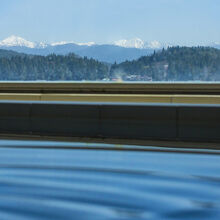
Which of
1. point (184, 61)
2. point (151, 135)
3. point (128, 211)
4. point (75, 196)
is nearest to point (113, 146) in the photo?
point (151, 135)

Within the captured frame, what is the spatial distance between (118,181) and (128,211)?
1820 mm

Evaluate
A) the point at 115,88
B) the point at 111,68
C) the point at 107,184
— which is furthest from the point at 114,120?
the point at 115,88

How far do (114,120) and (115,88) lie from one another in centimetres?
1015

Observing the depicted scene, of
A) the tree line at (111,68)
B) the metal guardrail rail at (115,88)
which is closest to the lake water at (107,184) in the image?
the tree line at (111,68)

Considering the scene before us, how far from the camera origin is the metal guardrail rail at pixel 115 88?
22538 mm

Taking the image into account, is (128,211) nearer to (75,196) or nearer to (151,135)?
(75,196)

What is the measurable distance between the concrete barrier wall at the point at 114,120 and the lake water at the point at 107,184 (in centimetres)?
143

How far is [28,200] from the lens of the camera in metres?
6.34

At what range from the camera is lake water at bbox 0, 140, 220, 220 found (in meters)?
5.84

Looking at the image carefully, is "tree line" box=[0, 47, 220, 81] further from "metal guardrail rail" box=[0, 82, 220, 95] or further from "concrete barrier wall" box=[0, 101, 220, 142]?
"concrete barrier wall" box=[0, 101, 220, 142]

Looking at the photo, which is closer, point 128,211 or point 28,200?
point 128,211

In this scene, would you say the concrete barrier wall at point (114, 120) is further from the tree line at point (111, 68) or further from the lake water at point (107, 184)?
the tree line at point (111, 68)

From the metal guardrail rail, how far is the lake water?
11.7 metres

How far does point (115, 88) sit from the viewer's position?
22.9 meters
